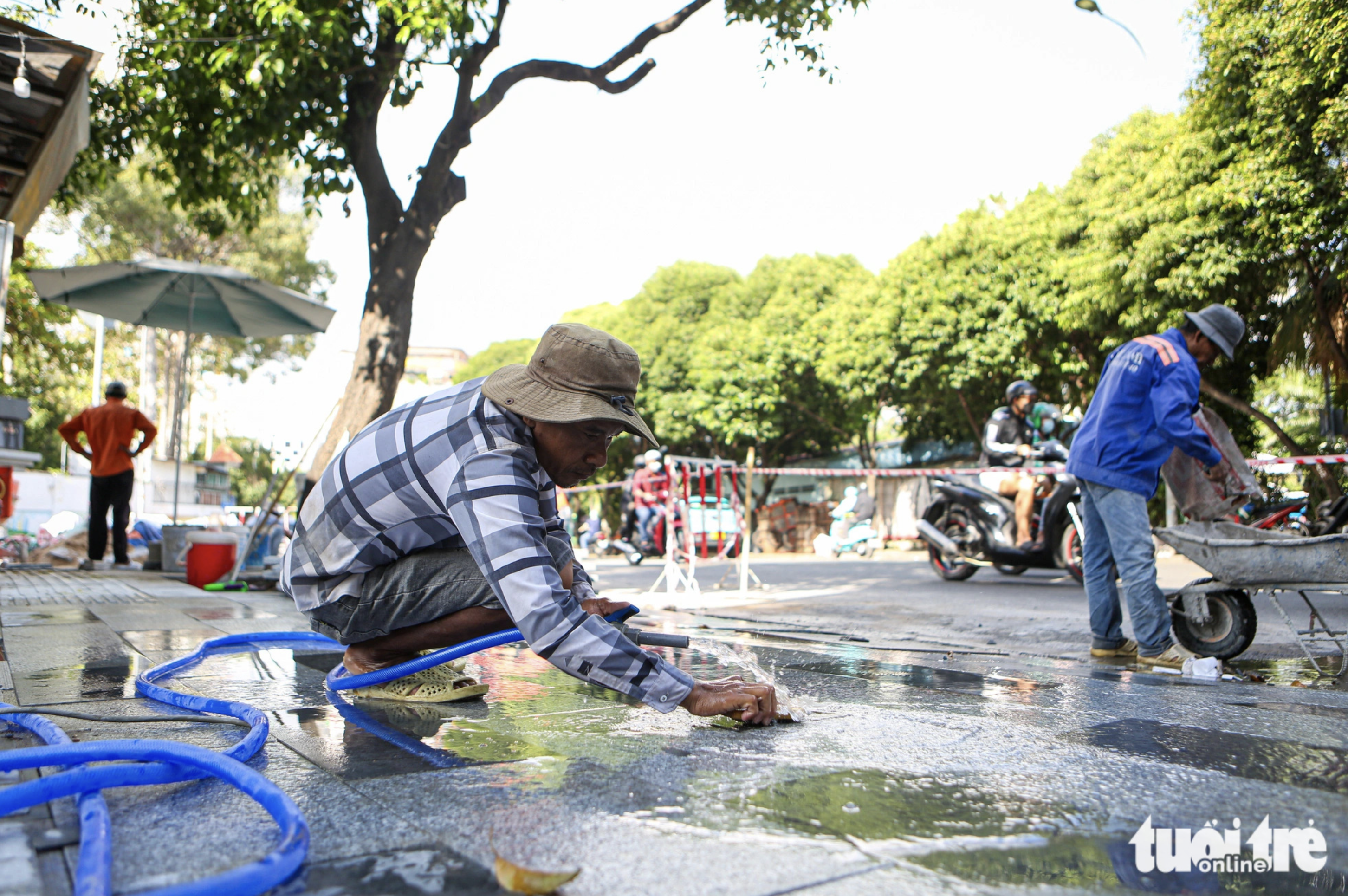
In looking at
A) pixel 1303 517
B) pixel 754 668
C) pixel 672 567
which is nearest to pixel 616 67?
pixel 672 567

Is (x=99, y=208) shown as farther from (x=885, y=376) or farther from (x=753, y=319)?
(x=885, y=376)

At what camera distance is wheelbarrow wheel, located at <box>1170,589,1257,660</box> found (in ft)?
14.0

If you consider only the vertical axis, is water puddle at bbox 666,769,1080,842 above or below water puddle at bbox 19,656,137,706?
above

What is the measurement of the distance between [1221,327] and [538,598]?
11.7 ft

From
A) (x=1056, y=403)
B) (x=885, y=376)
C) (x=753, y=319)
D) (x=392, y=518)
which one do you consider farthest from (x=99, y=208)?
(x=392, y=518)

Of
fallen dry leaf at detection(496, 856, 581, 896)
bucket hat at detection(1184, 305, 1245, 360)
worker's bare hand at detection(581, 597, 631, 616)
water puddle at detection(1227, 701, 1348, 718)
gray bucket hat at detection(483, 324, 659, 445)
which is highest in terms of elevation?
bucket hat at detection(1184, 305, 1245, 360)

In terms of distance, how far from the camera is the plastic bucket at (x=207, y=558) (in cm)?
820

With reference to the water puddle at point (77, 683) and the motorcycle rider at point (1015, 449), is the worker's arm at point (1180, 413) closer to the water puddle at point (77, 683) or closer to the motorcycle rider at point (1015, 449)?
the water puddle at point (77, 683)

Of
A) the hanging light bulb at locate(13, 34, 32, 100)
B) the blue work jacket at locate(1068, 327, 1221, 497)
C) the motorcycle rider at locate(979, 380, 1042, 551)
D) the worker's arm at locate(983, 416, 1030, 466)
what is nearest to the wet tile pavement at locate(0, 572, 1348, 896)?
the blue work jacket at locate(1068, 327, 1221, 497)

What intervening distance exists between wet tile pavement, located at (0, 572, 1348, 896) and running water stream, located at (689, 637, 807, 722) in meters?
0.06

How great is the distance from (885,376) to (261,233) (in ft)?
62.5

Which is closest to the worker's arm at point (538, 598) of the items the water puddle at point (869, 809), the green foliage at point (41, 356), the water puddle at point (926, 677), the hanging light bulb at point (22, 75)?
the water puddle at point (869, 809)

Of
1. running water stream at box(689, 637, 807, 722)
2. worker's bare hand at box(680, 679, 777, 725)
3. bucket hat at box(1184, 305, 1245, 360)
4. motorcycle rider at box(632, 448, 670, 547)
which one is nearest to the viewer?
worker's bare hand at box(680, 679, 777, 725)

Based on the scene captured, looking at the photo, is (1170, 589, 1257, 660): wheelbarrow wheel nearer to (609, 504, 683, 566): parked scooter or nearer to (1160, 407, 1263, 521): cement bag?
(1160, 407, 1263, 521): cement bag
